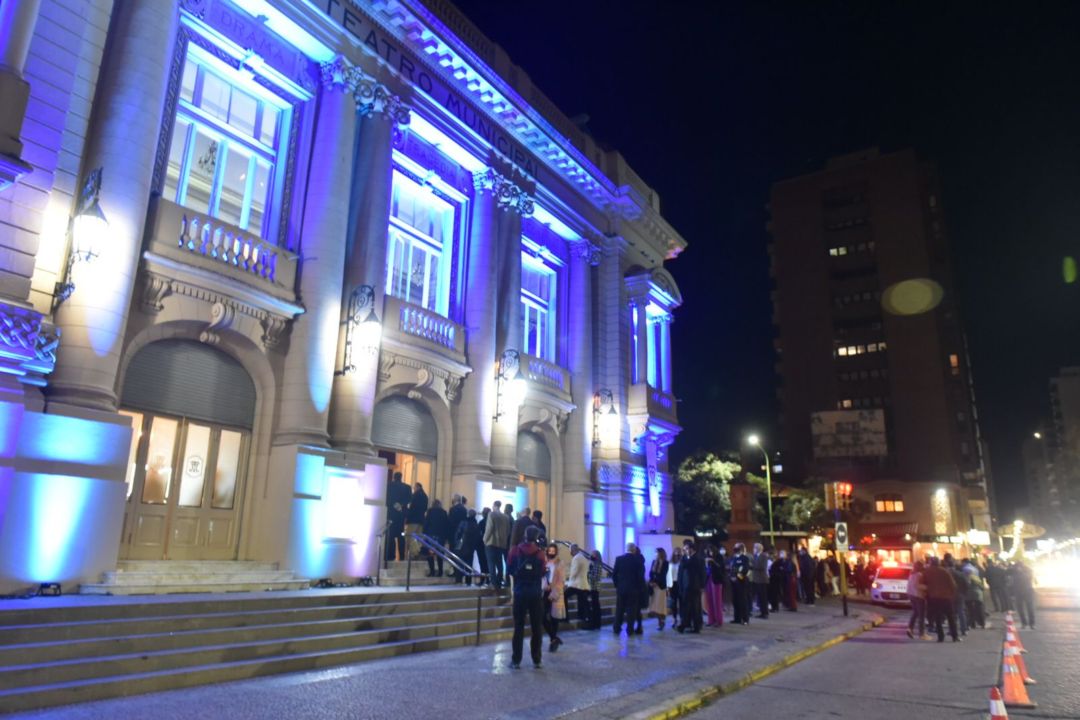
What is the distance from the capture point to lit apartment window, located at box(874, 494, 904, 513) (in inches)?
2527

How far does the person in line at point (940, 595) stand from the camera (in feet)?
48.4

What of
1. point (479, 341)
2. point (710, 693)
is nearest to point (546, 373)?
point (479, 341)

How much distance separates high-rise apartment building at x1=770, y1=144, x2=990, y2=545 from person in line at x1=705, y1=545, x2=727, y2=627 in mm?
50344

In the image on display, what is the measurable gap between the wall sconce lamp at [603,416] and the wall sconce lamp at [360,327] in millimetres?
10746

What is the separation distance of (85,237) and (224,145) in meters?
4.64

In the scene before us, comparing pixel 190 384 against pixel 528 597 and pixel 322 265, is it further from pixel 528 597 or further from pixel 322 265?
pixel 528 597

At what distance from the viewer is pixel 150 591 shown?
412 inches

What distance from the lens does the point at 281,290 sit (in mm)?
14516

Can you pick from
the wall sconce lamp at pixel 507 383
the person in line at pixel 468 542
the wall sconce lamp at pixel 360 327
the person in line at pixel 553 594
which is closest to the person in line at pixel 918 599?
the person in line at pixel 553 594

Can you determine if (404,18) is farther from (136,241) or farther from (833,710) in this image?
(833,710)

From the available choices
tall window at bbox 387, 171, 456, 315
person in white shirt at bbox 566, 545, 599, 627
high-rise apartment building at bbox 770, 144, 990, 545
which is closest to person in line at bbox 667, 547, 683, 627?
person in white shirt at bbox 566, 545, 599, 627

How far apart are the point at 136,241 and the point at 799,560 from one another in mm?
21660

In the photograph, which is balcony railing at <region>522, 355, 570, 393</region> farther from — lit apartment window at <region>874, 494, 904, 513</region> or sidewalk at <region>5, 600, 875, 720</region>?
lit apartment window at <region>874, 494, 904, 513</region>

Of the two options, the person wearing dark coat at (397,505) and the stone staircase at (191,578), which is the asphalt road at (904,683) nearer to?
the stone staircase at (191,578)
